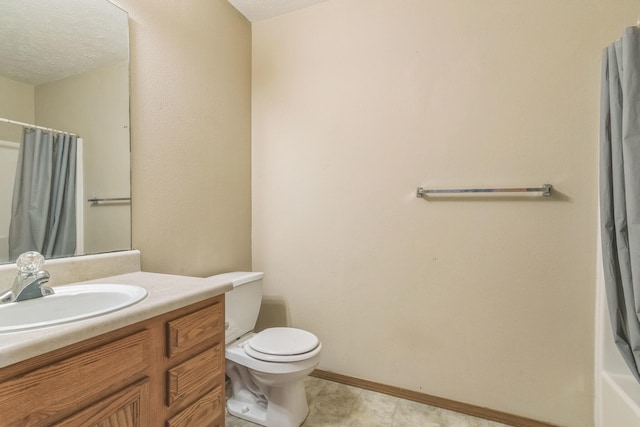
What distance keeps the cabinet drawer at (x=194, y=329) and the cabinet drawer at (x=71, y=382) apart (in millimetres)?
75

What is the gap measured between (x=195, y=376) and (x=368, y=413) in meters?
1.08

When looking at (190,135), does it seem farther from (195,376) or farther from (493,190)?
(493,190)

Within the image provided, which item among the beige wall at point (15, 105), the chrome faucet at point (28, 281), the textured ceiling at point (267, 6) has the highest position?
the textured ceiling at point (267, 6)

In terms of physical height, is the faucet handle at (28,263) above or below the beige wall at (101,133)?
below

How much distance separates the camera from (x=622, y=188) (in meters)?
1.22

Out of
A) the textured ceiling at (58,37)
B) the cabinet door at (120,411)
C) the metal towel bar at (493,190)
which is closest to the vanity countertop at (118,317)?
the cabinet door at (120,411)

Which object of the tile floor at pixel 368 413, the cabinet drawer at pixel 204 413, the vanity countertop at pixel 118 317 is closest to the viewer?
the vanity countertop at pixel 118 317

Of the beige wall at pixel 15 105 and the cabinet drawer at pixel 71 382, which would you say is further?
the beige wall at pixel 15 105

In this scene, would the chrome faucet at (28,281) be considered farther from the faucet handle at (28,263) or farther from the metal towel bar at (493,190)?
the metal towel bar at (493,190)

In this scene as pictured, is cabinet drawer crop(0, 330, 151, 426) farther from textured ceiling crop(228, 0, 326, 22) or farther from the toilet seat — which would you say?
textured ceiling crop(228, 0, 326, 22)

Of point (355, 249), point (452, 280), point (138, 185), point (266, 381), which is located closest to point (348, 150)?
point (355, 249)

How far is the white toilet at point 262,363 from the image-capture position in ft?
4.66

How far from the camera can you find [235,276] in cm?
174

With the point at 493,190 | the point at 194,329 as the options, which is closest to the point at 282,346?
the point at 194,329
